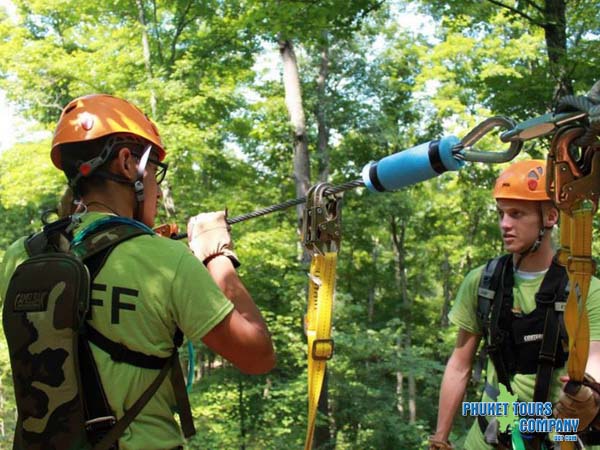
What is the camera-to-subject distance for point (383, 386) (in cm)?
1703

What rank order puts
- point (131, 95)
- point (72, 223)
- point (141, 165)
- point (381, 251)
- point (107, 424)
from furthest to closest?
1. point (381, 251)
2. point (131, 95)
3. point (141, 165)
4. point (72, 223)
5. point (107, 424)

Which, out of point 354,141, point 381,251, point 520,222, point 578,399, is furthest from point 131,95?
point 381,251

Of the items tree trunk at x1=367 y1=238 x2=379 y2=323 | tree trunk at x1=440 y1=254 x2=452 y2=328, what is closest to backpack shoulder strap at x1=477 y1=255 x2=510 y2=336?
tree trunk at x1=440 y1=254 x2=452 y2=328

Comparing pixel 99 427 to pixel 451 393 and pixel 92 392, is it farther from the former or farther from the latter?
pixel 451 393

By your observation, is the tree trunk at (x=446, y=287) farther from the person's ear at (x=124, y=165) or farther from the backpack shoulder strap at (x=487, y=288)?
the person's ear at (x=124, y=165)

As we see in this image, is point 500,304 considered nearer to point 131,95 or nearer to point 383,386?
point 131,95

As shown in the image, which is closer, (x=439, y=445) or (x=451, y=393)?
(x=439, y=445)

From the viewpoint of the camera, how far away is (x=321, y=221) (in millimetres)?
2096

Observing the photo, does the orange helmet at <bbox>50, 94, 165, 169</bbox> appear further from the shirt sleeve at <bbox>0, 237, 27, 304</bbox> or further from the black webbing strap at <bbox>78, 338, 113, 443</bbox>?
the black webbing strap at <bbox>78, 338, 113, 443</bbox>

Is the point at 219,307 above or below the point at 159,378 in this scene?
above

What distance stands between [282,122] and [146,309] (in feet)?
42.3

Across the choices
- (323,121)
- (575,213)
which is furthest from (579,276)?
(323,121)

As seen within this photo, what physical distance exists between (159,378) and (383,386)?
16218 mm

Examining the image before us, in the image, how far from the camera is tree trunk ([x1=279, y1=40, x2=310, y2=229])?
10859 millimetres
